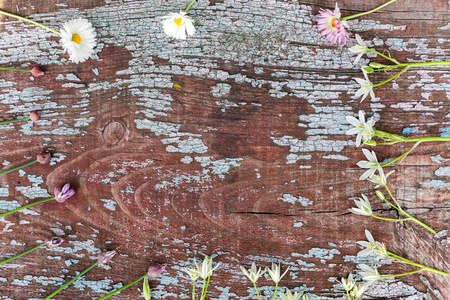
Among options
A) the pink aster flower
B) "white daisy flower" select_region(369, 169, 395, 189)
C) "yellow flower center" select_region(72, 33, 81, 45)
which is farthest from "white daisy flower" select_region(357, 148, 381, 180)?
"yellow flower center" select_region(72, 33, 81, 45)

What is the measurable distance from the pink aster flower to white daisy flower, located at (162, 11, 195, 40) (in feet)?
1.03

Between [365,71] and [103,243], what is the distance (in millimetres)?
766

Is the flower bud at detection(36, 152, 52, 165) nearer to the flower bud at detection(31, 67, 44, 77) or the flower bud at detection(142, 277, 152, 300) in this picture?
the flower bud at detection(31, 67, 44, 77)

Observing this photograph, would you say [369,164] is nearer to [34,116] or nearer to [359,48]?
[359,48]

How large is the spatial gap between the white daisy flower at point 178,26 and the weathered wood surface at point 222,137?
0.02 m

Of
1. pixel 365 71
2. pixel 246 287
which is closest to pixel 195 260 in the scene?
pixel 246 287

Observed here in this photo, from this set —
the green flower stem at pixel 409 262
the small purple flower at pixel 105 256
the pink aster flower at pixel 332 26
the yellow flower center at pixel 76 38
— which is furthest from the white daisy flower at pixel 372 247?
the yellow flower center at pixel 76 38

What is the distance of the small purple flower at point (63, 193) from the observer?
0.67 meters

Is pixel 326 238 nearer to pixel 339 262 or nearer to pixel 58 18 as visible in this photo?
pixel 339 262

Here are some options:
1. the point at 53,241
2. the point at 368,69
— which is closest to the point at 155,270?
the point at 53,241

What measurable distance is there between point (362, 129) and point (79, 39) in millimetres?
712

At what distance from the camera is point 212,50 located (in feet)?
2.26

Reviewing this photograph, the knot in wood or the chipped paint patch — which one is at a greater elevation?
the knot in wood

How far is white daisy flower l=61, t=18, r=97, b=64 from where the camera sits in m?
0.65
